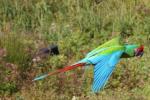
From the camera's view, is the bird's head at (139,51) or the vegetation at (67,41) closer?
the bird's head at (139,51)

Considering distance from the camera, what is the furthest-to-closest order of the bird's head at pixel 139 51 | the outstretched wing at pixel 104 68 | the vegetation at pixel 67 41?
the vegetation at pixel 67 41
the bird's head at pixel 139 51
the outstretched wing at pixel 104 68

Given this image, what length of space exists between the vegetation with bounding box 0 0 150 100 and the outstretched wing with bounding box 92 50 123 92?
1.42 m

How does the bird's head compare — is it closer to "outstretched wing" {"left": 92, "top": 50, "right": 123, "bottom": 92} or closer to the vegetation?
"outstretched wing" {"left": 92, "top": 50, "right": 123, "bottom": 92}

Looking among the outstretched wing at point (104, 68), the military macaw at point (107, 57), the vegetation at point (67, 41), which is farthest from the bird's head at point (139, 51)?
the vegetation at point (67, 41)

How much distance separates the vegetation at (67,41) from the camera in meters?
5.61

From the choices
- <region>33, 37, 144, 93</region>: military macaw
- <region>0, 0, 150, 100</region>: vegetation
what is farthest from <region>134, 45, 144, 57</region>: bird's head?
<region>0, 0, 150, 100</region>: vegetation

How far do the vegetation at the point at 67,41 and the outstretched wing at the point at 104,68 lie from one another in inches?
55.9

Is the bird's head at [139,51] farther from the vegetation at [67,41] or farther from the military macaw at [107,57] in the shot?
the vegetation at [67,41]

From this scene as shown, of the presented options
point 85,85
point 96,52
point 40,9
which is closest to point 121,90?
point 85,85

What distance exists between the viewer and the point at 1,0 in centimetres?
751

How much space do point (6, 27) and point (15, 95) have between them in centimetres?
138

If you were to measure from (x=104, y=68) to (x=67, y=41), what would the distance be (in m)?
2.89

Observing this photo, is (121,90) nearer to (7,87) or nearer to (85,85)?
(85,85)

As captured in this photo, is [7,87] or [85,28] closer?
[7,87]
